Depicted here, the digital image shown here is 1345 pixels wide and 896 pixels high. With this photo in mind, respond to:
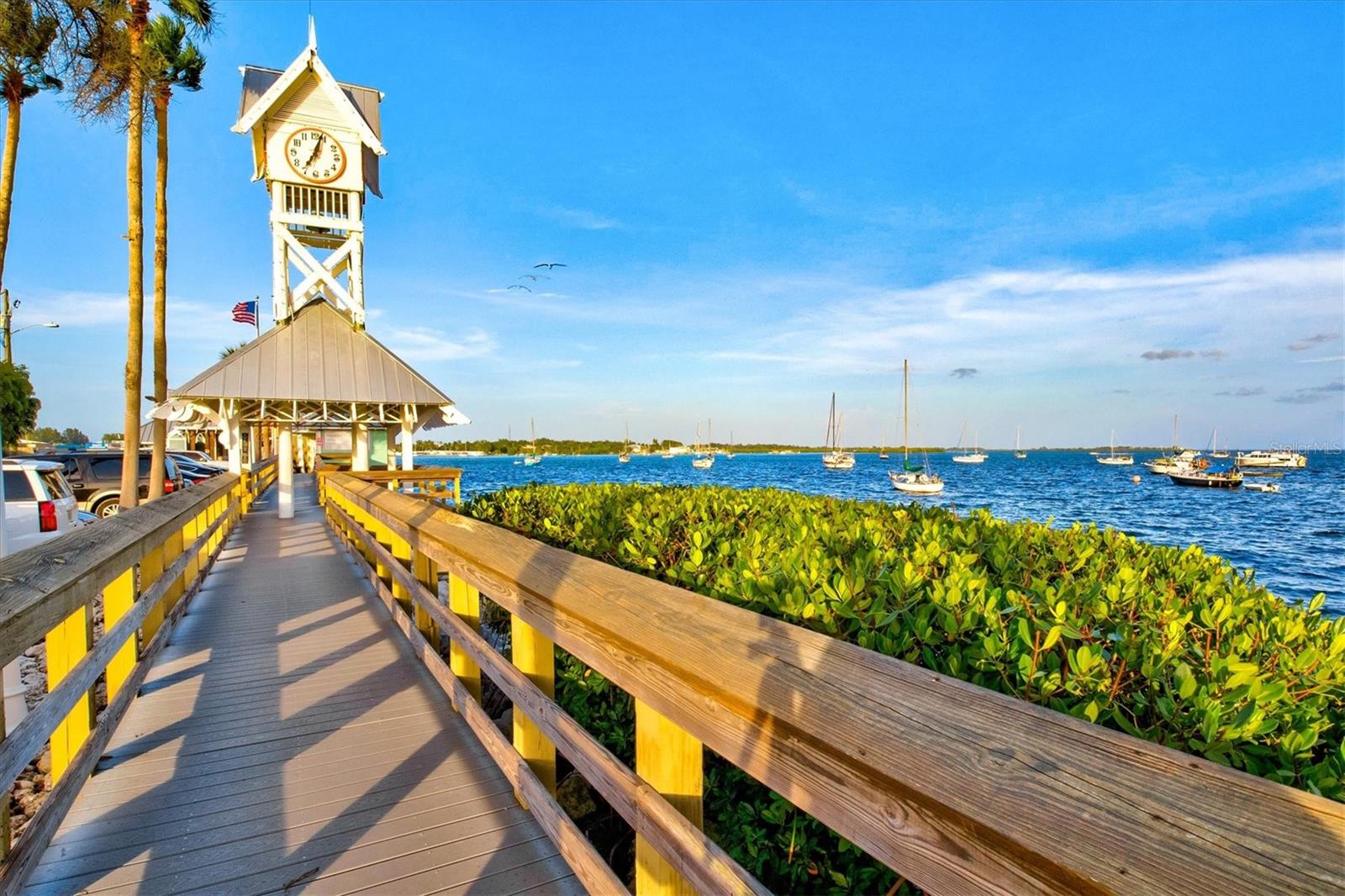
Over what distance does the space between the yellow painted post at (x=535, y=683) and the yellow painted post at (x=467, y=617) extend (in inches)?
32.4

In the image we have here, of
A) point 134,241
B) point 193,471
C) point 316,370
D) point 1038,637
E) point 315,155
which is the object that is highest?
point 315,155

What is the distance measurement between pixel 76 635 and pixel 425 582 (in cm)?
197

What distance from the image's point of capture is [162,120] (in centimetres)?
1513

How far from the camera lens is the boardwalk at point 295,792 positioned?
8.20ft

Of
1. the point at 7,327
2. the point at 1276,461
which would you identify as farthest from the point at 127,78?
the point at 1276,461

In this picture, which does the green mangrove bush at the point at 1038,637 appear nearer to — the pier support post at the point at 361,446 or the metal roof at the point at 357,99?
the pier support post at the point at 361,446

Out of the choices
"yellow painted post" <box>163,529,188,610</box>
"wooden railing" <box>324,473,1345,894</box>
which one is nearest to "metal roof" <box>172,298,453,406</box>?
"yellow painted post" <box>163,529,188,610</box>

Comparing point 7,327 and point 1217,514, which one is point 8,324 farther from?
point 1217,514

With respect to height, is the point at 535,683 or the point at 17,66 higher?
the point at 17,66

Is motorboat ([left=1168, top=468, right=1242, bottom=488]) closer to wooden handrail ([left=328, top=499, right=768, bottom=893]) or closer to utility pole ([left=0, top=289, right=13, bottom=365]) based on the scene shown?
wooden handrail ([left=328, top=499, right=768, bottom=893])

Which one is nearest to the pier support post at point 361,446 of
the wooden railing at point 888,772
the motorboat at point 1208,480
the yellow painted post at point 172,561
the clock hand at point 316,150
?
the clock hand at point 316,150

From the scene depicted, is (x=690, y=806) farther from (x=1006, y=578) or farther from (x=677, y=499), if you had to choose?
(x=677, y=499)

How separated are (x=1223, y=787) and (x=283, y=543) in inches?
487

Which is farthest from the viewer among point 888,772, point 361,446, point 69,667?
point 361,446
